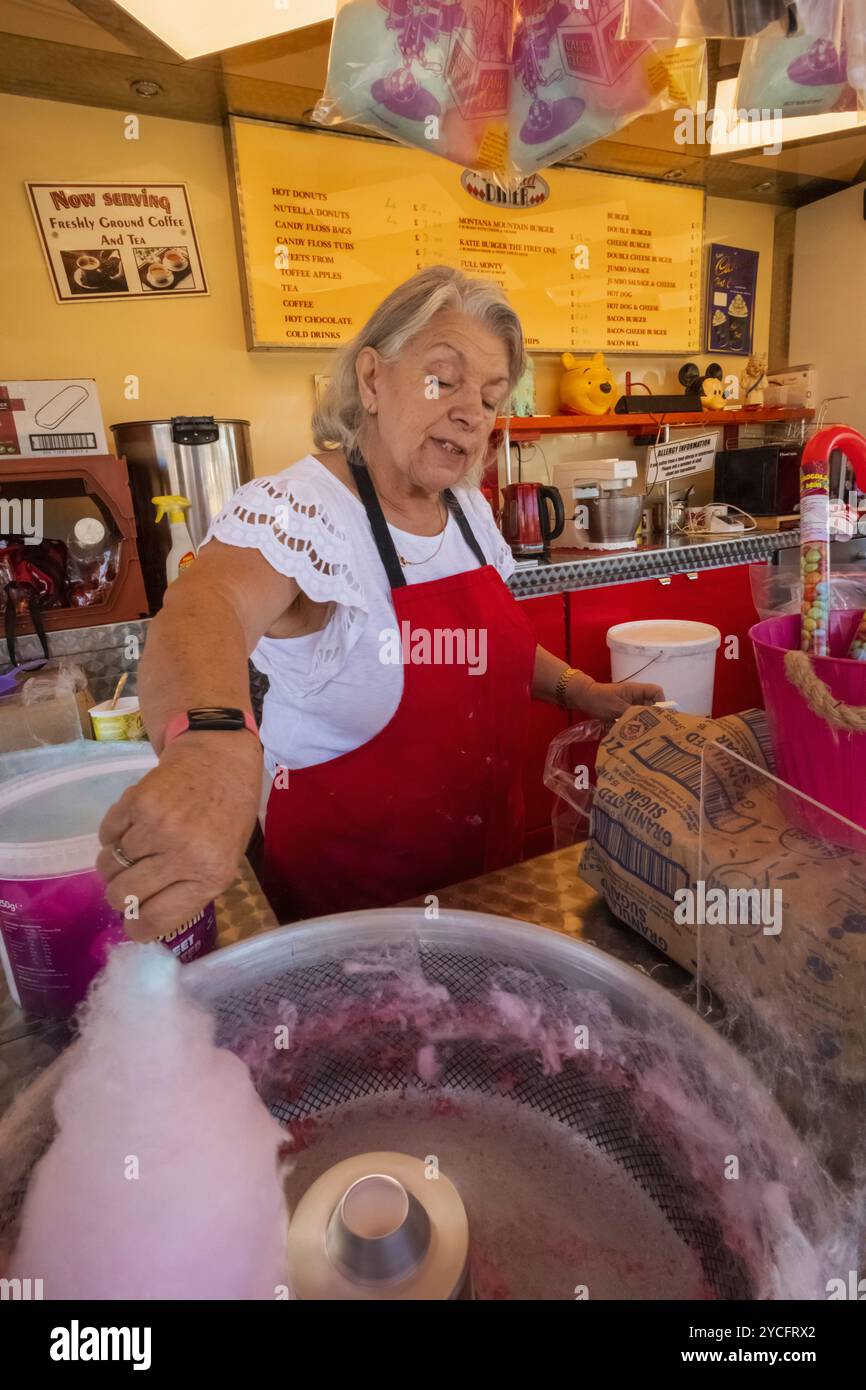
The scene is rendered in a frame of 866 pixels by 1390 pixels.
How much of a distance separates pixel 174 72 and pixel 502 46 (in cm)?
166

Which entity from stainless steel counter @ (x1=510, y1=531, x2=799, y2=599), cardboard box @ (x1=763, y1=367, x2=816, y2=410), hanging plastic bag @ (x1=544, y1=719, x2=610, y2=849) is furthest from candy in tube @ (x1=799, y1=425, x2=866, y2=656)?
cardboard box @ (x1=763, y1=367, x2=816, y2=410)

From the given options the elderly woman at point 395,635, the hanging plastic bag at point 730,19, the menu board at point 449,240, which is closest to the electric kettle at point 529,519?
→ the menu board at point 449,240

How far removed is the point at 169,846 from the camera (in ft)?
1.65

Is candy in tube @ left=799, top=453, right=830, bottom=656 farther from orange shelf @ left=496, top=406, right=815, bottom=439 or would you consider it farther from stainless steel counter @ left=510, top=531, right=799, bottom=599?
orange shelf @ left=496, top=406, right=815, bottom=439

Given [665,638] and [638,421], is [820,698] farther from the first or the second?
[638,421]

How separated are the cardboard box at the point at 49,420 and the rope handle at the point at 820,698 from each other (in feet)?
6.59

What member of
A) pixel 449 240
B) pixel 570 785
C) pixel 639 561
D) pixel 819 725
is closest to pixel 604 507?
pixel 639 561

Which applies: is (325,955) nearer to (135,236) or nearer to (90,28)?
(90,28)

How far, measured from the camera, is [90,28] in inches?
80.7

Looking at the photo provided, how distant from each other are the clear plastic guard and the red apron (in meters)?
0.71

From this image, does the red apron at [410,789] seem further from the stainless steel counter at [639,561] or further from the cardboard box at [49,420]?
the stainless steel counter at [639,561]

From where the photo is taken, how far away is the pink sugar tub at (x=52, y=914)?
65cm

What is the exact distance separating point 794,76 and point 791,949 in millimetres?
1327
